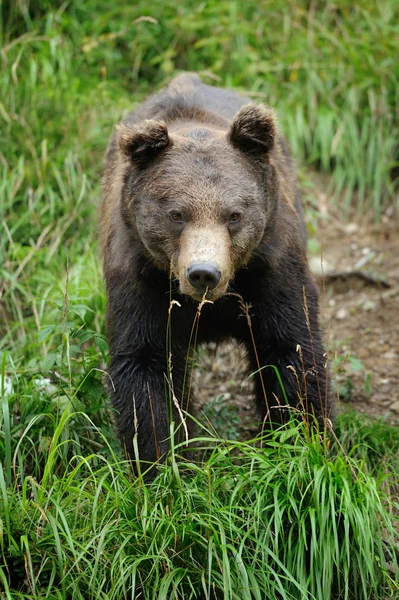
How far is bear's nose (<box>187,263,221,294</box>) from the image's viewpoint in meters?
3.97

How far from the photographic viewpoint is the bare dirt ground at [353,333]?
6098 mm

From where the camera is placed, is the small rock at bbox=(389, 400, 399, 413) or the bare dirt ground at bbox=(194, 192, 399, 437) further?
the bare dirt ground at bbox=(194, 192, 399, 437)

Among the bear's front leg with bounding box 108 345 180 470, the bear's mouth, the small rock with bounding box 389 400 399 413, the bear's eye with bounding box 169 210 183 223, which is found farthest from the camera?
the small rock with bounding box 389 400 399 413

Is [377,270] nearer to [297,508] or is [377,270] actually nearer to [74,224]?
[74,224]

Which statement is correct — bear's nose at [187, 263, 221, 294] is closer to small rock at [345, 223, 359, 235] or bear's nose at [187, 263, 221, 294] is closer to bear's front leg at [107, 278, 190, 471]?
bear's front leg at [107, 278, 190, 471]

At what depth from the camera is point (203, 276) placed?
3990 mm

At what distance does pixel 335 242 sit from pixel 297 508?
4297 mm

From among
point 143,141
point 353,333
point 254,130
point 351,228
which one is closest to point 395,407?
point 353,333

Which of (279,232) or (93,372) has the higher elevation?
(279,232)

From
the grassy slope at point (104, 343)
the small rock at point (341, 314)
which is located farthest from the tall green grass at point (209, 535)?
the small rock at point (341, 314)

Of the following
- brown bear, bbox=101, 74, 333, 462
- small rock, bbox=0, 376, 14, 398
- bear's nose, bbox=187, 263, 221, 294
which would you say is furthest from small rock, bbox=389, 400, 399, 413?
small rock, bbox=0, 376, 14, 398

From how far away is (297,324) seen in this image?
4816 millimetres

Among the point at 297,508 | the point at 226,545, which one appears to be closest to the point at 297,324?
the point at 297,508

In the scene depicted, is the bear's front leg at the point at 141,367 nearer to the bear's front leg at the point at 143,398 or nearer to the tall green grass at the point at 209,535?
the bear's front leg at the point at 143,398
